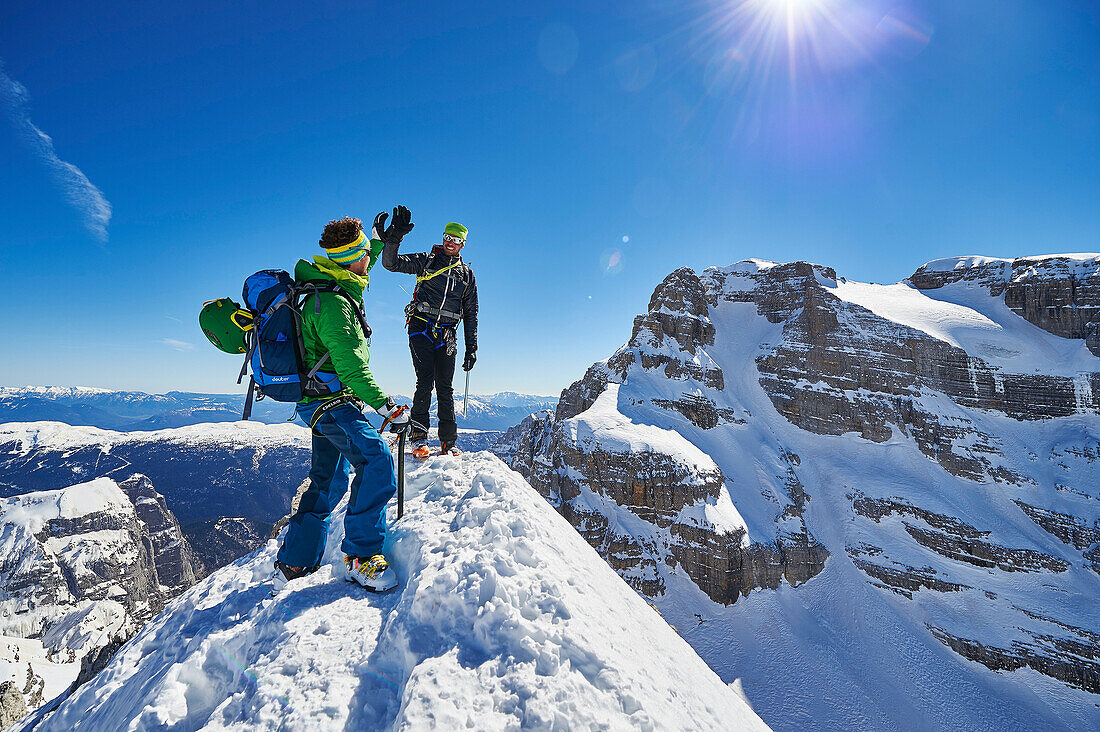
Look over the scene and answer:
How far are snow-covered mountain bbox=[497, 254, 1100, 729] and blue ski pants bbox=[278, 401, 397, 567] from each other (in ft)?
136

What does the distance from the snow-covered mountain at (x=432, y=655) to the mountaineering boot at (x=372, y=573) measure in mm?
→ 84

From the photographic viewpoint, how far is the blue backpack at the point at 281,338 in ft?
13.8

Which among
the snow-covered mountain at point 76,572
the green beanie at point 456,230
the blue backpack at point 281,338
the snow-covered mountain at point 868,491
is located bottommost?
the snow-covered mountain at point 76,572

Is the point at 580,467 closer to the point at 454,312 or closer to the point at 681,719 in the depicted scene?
the point at 454,312

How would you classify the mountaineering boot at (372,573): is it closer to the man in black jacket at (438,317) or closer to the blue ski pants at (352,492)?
the blue ski pants at (352,492)

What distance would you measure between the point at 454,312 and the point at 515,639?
6.28 m

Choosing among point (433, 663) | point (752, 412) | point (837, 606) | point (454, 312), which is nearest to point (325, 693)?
point (433, 663)

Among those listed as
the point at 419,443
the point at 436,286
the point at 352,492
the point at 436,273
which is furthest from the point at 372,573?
the point at 436,273

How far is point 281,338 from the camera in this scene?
423cm

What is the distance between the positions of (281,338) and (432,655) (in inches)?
135

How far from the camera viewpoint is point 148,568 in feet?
337

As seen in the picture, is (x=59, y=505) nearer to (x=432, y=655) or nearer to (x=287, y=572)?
(x=287, y=572)

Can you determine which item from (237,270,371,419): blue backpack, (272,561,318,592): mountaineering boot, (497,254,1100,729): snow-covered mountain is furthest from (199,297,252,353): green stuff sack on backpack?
(497,254,1100,729): snow-covered mountain

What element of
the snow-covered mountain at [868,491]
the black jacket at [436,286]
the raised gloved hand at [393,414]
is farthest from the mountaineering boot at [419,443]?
the snow-covered mountain at [868,491]
